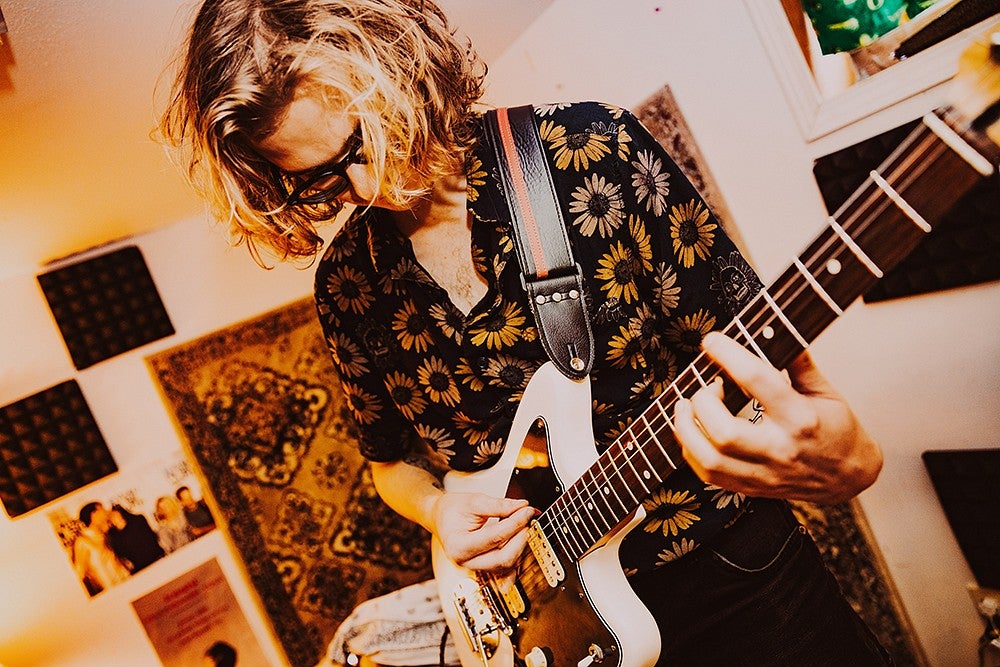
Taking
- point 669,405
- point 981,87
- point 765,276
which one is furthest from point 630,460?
point 765,276

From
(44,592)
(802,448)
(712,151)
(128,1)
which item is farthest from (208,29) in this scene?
(44,592)

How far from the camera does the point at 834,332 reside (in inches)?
67.4

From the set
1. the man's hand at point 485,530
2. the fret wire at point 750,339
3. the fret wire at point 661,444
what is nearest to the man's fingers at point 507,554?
the man's hand at point 485,530

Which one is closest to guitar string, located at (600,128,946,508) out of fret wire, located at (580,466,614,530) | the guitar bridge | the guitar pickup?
fret wire, located at (580,466,614,530)

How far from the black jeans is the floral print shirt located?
0.24 feet

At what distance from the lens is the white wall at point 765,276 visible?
1518mm

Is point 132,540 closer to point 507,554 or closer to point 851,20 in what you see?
point 507,554

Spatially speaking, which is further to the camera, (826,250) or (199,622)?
(199,622)

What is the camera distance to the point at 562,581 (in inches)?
45.8

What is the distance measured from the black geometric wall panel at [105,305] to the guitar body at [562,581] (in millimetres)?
2150

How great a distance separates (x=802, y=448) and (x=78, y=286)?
→ 298 centimetres

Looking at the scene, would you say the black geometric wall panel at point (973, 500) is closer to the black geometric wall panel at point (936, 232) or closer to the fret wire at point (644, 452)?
the black geometric wall panel at point (936, 232)

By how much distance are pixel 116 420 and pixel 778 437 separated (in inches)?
114

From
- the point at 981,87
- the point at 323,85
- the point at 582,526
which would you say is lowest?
the point at 582,526
